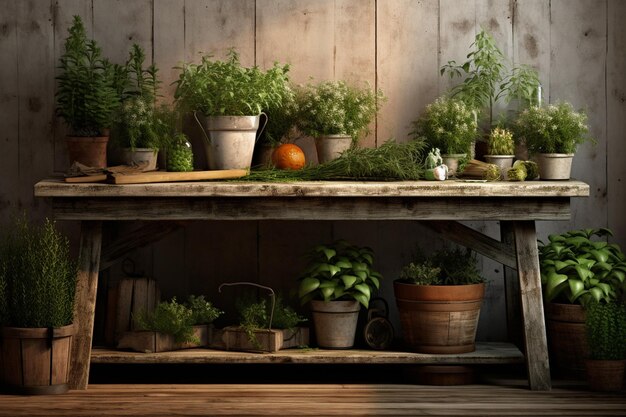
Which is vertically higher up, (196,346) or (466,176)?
(466,176)

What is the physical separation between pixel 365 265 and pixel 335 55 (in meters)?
1.05

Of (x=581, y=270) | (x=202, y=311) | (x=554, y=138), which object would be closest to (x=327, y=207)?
(x=202, y=311)

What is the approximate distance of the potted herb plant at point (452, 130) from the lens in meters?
4.73

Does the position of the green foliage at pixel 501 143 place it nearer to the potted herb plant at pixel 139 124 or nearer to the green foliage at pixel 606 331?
the green foliage at pixel 606 331

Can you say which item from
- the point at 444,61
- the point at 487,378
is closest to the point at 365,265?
the point at 487,378

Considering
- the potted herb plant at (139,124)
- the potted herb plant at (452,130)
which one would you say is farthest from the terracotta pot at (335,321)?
the potted herb plant at (139,124)

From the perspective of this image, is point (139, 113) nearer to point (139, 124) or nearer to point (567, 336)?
point (139, 124)

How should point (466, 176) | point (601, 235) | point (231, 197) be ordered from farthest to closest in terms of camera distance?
point (601, 235)
point (466, 176)
point (231, 197)

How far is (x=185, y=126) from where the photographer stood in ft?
16.4

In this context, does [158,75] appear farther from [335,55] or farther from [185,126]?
[335,55]

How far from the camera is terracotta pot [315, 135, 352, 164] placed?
480 cm

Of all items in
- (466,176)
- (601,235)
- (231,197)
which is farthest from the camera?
(601,235)

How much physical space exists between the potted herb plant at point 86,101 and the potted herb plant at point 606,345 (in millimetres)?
2301

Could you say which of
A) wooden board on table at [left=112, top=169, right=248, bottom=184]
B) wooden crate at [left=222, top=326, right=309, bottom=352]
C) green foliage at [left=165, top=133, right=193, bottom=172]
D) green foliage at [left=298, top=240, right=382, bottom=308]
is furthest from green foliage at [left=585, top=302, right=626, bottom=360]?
green foliage at [left=165, top=133, right=193, bottom=172]
